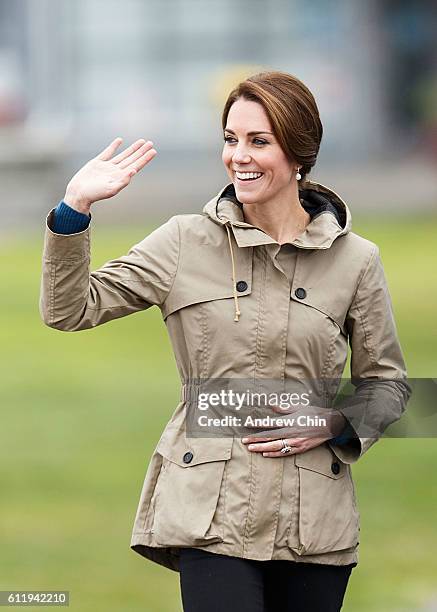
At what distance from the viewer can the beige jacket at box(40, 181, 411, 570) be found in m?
3.85

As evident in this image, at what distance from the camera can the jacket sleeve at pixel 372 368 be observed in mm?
3975

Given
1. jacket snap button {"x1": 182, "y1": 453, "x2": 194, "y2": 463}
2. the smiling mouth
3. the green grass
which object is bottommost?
the green grass

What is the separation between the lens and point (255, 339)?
389 centimetres

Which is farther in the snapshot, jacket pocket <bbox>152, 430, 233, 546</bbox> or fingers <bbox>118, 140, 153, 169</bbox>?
fingers <bbox>118, 140, 153, 169</bbox>

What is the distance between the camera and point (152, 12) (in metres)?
33.7

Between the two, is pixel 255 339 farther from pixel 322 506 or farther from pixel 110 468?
pixel 110 468

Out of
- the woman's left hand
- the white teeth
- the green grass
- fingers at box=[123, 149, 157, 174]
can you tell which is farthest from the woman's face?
the green grass

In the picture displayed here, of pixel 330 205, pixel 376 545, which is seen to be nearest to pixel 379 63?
pixel 376 545

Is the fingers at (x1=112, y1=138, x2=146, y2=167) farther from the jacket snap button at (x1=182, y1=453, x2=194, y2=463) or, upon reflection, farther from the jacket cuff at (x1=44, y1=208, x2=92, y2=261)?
the jacket snap button at (x1=182, y1=453, x2=194, y2=463)

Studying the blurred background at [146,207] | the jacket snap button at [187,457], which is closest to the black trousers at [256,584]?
the jacket snap button at [187,457]

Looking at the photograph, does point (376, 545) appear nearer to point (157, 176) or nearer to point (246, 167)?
point (246, 167)

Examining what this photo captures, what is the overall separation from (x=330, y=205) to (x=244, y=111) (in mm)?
441

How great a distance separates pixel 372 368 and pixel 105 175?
35.2 inches

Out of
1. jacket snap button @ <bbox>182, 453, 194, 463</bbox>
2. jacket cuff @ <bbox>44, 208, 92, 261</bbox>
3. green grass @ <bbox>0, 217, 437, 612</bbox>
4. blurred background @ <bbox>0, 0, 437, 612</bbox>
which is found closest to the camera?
jacket cuff @ <bbox>44, 208, 92, 261</bbox>
